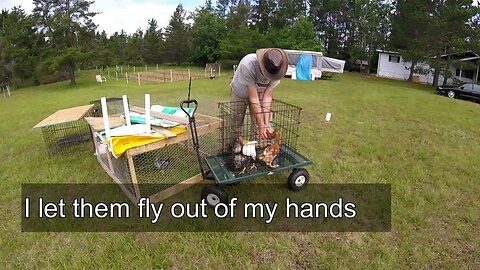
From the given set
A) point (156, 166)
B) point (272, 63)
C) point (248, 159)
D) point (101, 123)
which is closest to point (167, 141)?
point (156, 166)

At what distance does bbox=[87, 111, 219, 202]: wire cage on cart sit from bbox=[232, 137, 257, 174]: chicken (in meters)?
0.50

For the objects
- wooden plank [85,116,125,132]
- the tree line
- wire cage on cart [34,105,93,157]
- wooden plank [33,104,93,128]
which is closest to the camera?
wooden plank [85,116,125,132]

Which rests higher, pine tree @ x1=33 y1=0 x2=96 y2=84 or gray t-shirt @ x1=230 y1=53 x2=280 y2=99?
pine tree @ x1=33 y1=0 x2=96 y2=84

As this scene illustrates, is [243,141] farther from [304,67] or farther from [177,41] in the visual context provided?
[177,41]

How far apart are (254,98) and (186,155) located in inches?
55.0

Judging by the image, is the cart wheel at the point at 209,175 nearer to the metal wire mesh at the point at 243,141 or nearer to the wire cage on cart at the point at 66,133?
the metal wire mesh at the point at 243,141

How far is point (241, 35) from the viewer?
2709cm

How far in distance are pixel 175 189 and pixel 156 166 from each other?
0.47 metres

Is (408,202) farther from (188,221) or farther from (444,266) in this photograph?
(188,221)

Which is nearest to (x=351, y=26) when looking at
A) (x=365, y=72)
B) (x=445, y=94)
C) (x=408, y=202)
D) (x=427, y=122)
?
(x=365, y=72)

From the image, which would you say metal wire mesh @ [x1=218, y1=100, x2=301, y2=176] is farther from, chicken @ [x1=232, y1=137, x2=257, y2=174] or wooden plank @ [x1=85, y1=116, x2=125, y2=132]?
wooden plank @ [x1=85, y1=116, x2=125, y2=132]

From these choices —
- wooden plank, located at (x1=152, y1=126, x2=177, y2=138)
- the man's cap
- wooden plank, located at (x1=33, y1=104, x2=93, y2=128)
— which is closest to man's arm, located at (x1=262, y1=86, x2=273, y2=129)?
the man's cap

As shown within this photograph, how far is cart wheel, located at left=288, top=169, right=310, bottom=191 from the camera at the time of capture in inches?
125

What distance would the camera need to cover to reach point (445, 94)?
47.6ft
